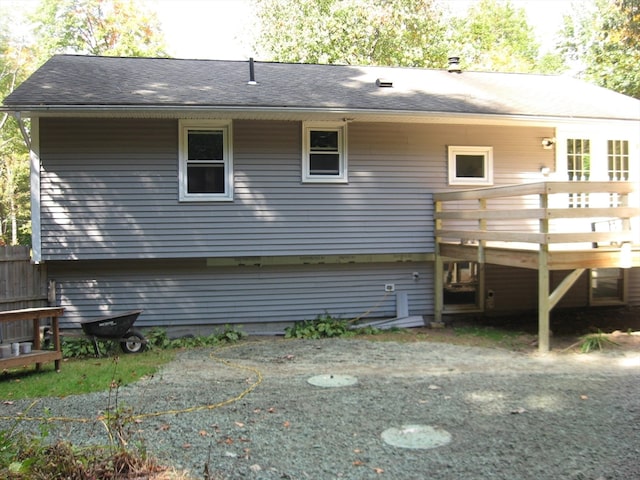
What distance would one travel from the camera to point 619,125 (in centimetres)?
950

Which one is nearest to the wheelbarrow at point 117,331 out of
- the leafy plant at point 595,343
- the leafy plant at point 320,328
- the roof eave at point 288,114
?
the leafy plant at point 320,328

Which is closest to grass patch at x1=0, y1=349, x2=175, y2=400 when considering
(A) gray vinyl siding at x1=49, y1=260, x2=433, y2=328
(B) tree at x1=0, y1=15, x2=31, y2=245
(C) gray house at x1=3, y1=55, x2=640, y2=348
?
(A) gray vinyl siding at x1=49, y1=260, x2=433, y2=328

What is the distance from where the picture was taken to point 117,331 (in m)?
7.56

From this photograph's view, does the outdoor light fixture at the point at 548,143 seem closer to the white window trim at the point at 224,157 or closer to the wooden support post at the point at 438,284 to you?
the wooden support post at the point at 438,284

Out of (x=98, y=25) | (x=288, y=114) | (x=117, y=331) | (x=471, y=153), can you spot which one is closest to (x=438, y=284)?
(x=471, y=153)

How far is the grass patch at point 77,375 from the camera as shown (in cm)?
562

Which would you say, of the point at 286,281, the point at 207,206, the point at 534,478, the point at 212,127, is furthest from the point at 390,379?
the point at 212,127

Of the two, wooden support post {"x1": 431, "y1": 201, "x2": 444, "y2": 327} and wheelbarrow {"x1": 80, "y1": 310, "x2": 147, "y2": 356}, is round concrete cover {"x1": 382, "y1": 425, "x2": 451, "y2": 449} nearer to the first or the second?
wheelbarrow {"x1": 80, "y1": 310, "x2": 147, "y2": 356}

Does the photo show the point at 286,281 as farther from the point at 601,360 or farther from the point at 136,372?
the point at 601,360

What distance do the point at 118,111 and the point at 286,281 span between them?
3971 millimetres

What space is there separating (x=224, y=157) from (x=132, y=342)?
340 cm

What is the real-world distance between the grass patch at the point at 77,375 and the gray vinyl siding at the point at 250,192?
188 cm

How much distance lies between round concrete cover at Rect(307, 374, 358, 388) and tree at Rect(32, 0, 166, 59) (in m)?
24.7

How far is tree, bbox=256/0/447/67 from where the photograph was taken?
23.9 meters
